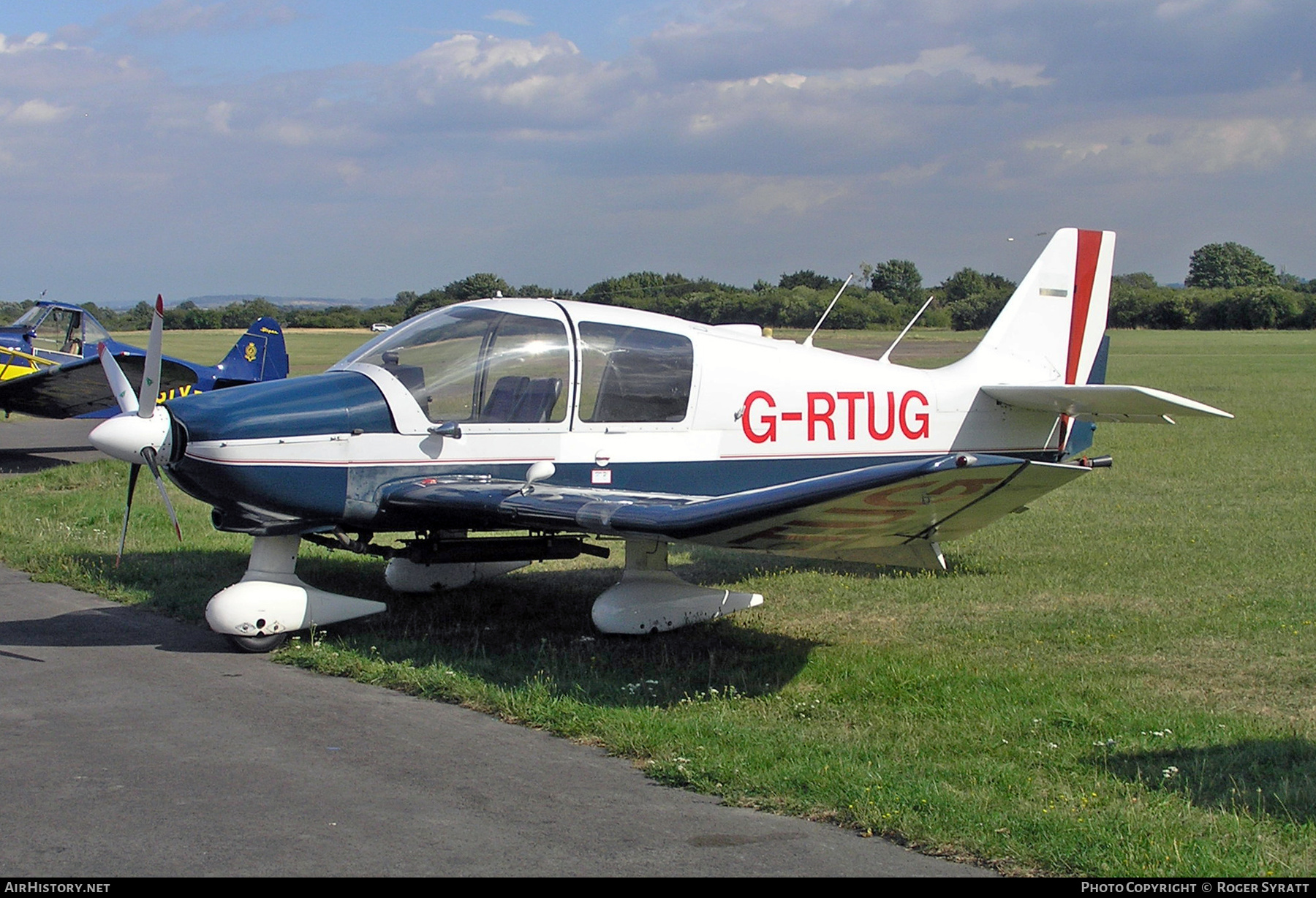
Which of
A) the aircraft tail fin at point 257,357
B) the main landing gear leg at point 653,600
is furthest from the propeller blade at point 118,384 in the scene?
the aircraft tail fin at point 257,357

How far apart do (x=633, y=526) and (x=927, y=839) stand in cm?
233

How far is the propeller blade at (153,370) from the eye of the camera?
620 cm

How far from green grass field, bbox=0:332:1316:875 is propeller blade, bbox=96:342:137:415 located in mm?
1614

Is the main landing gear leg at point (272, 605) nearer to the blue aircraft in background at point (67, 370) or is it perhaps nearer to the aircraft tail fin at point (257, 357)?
the blue aircraft in background at point (67, 370)

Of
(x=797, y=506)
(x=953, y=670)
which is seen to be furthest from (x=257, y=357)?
(x=797, y=506)

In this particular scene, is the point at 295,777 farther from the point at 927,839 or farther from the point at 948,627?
the point at 948,627

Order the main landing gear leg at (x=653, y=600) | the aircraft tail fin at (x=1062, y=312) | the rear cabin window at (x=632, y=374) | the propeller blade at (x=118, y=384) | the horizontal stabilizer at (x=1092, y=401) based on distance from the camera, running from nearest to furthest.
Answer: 1. the propeller blade at (x=118, y=384)
2. the main landing gear leg at (x=653, y=600)
3. the rear cabin window at (x=632, y=374)
4. the horizontal stabilizer at (x=1092, y=401)
5. the aircraft tail fin at (x=1062, y=312)

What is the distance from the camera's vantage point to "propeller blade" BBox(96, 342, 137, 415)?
6.43 meters

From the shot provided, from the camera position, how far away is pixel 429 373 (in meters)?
6.90

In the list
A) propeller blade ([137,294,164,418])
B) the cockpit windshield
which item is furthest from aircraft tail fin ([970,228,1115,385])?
propeller blade ([137,294,164,418])

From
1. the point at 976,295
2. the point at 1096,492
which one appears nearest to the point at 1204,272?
the point at 976,295

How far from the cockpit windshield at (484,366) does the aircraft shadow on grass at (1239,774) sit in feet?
12.2

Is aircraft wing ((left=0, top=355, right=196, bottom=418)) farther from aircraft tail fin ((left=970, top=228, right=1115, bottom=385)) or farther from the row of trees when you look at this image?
aircraft tail fin ((left=970, top=228, right=1115, bottom=385))

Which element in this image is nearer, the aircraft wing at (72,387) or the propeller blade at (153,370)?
the propeller blade at (153,370)
